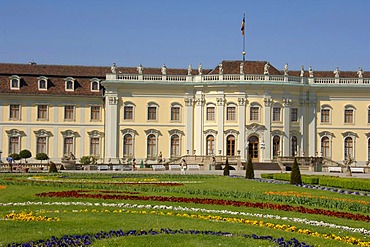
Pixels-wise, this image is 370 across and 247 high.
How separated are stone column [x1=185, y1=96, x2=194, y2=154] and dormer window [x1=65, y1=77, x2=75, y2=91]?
10.1 meters

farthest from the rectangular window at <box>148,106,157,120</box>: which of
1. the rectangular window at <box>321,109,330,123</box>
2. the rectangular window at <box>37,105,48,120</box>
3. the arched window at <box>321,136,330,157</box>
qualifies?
the arched window at <box>321,136,330,157</box>

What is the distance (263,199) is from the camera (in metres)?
22.1

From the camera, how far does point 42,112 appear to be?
193 ft

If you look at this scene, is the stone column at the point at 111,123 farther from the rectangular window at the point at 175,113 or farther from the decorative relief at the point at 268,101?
the decorative relief at the point at 268,101

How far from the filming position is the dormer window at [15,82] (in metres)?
58.2

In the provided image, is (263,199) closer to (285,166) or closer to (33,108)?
(285,166)

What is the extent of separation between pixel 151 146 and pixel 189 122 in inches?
155

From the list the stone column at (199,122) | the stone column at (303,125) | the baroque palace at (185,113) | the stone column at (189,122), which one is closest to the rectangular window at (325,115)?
the baroque palace at (185,113)

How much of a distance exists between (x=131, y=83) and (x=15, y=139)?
11.1 m

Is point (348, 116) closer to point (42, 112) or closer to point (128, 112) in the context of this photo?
point (128, 112)

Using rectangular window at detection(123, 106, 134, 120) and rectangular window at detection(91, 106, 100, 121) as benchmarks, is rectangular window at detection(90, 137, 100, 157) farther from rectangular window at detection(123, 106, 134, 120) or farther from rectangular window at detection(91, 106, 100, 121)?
rectangular window at detection(123, 106, 134, 120)

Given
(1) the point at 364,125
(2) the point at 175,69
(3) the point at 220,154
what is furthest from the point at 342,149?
(2) the point at 175,69

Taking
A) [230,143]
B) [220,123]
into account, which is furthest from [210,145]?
[220,123]

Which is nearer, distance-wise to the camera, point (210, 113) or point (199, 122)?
point (210, 113)
